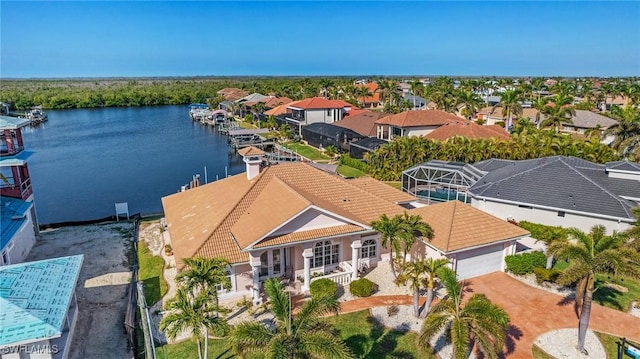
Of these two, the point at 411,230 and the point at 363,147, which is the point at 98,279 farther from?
the point at 363,147

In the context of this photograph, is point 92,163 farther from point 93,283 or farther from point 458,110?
point 458,110

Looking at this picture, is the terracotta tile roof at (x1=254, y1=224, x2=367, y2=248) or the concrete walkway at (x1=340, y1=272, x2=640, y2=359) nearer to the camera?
the concrete walkway at (x1=340, y1=272, x2=640, y2=359)

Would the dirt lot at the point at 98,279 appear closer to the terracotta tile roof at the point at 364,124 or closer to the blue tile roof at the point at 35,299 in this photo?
the blue tile roof at the point at 35,299

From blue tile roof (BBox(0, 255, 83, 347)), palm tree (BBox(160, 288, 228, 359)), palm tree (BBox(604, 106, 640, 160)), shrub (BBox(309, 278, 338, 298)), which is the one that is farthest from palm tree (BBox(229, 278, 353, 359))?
palm tree (BBox(604, 106, 640, 160))

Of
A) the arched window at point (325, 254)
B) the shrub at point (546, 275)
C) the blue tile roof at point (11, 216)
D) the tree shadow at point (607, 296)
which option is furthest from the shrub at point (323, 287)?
the blue tile roof at point (11, 216)

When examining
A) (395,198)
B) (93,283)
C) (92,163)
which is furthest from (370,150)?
(92,163)

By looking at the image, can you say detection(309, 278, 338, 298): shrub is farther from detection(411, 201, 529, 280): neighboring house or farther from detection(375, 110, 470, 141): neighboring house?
detection(375, 110, 470, 141): neighboring house

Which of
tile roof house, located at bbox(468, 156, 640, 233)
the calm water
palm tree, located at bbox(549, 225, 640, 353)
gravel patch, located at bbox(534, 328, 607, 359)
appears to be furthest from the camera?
the calm water
